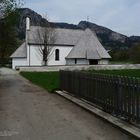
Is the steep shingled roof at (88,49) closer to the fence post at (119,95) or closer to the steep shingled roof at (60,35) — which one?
the steep shingled roof at (60,35)

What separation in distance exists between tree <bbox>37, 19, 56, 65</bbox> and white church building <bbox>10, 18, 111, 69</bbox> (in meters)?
0.47

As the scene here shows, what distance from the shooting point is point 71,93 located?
18.0 meters

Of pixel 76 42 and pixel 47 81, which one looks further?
pixel 76 42

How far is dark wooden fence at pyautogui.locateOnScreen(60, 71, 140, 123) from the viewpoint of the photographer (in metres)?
9.57

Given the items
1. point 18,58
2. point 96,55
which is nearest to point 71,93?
point 96,55

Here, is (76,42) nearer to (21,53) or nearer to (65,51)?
(65,51)

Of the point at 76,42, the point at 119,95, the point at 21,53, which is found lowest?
the point at 119,95

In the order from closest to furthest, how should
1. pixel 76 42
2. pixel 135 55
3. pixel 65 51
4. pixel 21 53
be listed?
pixel 65 51, pixel 21 53, pixel 76 42, pixel 135 55

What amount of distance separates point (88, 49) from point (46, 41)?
8.79m

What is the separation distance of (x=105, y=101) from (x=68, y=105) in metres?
2.89

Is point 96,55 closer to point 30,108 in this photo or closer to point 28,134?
point 30,108

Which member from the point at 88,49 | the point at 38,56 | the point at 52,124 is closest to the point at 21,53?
the point at 38,56

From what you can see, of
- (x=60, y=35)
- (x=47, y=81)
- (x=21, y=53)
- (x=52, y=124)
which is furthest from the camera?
(x=60, y=35)

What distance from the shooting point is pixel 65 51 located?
75125 mm
